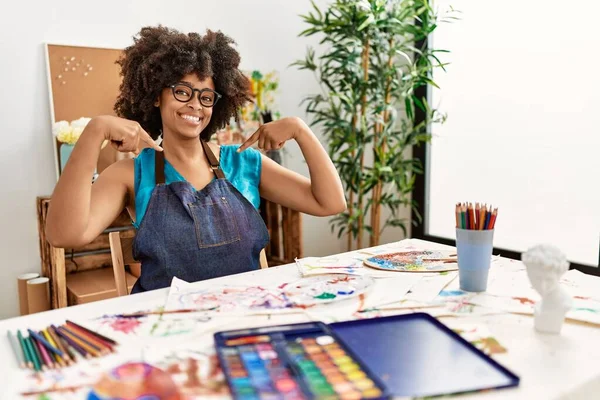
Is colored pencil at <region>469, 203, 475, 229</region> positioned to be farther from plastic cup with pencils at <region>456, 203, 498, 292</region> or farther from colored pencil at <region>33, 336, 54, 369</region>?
colored pencil at <region>33, 336, 54, 369</region>

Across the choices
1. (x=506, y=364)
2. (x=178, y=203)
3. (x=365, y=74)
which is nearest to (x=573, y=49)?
(x=365, y=74)

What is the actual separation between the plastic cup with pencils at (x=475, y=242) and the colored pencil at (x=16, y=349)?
0.81m

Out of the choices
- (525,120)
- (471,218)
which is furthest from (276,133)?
(525,120)

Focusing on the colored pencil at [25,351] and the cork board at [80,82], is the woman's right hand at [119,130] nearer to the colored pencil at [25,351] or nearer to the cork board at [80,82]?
the colored pencil at [25,351]

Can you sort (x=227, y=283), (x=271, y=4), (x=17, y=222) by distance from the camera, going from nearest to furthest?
1. (x=227, y=283)
2. (x=17, y=222)
3. (x=271, y=4)

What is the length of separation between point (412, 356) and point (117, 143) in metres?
0.95

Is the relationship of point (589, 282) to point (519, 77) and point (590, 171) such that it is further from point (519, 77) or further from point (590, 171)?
point (519, 77)

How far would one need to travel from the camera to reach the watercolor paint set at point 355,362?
2.16 ft

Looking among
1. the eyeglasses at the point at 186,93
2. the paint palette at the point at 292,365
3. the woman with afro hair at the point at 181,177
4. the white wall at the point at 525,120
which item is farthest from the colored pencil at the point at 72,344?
the white wall at the point at 525,120

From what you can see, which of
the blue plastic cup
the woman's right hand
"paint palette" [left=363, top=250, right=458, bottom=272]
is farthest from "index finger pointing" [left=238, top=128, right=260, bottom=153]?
the blue plastic cup

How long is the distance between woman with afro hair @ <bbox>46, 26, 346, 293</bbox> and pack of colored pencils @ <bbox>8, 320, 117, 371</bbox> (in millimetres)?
483

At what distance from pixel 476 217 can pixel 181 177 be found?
839mm

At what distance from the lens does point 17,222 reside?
2588 mm

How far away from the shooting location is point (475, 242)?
1064mm
